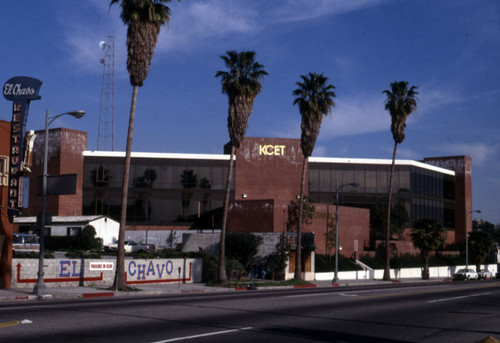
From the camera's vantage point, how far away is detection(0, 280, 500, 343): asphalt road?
13.1 meters

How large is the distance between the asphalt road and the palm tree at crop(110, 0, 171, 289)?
10695 mm

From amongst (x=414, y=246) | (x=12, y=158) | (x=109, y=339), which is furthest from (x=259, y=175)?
(x=109, y=339)

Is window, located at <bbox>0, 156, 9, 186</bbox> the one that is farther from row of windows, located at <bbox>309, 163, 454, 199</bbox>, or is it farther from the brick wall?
row of windows, located at <bbox>309, 163, 454, 199</bbox>

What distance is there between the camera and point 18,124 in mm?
28734

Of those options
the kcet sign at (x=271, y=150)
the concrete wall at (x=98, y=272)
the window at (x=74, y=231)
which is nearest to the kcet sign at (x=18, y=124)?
the concrete wall at (x=98, y=272)

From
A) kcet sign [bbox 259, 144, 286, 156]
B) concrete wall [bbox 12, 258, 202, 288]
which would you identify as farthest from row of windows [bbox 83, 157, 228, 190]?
concrete wall [bbox 12, 258, 202, 288]

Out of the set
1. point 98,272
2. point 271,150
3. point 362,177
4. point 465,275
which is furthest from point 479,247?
point 98,272

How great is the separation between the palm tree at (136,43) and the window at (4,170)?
565cm

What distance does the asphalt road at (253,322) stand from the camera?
43.0 ft

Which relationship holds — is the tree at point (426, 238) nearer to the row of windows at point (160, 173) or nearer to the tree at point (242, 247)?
the row of windows at point (160, 173)

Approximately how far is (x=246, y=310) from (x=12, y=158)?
50.5 feet

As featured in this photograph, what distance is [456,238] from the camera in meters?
95.3

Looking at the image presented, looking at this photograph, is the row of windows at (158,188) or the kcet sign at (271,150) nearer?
the row of windows at (158,188)

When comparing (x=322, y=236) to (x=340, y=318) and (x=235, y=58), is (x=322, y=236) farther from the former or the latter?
(x=340, y=318)
